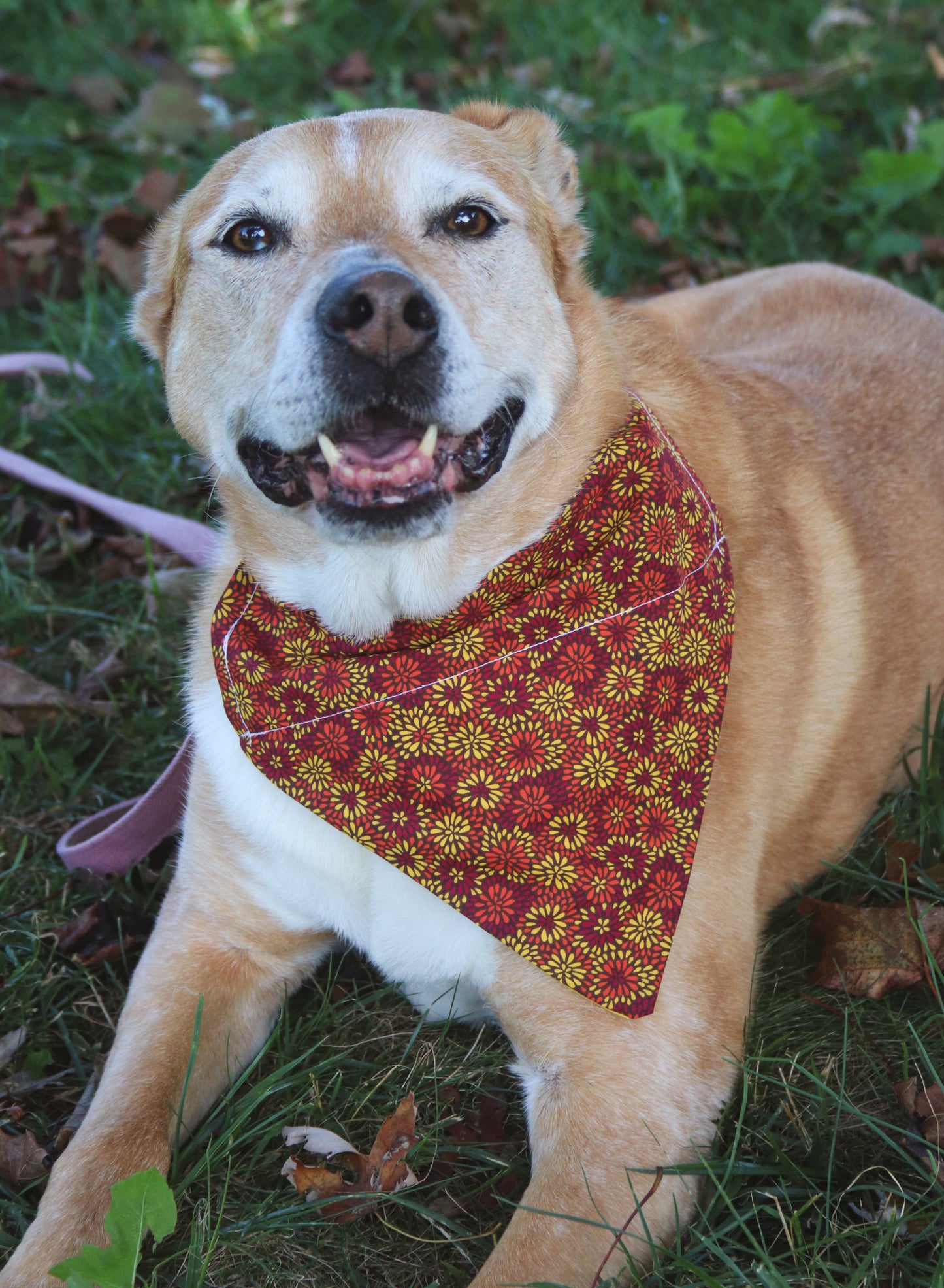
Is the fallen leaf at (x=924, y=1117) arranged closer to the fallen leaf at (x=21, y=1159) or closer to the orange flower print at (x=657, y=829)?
the orange flower print at (x=657, y=829)

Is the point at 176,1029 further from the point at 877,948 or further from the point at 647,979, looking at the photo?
the point at 877,948

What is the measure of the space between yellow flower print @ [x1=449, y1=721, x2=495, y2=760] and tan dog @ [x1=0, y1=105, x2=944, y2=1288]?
0.25 m

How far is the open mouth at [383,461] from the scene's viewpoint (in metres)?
2.19

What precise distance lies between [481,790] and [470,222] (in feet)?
3.69

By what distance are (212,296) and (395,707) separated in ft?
3.03

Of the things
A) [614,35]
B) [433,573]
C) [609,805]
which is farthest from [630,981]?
[614,35]

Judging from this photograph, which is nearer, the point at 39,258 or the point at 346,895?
the point at 346,895

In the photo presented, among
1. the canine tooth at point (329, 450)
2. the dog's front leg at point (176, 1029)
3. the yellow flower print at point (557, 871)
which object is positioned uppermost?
the canine tooth at point (329, 450)

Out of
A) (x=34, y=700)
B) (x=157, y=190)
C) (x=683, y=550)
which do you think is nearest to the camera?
(x=683, y=550)

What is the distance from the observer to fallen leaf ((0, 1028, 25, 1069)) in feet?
8.13

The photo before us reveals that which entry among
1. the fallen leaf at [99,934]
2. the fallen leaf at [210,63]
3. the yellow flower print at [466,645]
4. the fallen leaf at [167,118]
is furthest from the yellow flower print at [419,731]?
the fallen leaf at [210,63]

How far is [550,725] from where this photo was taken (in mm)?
2342

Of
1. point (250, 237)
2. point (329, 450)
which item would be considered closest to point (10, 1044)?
point (329, 450)

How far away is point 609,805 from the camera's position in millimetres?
2359
